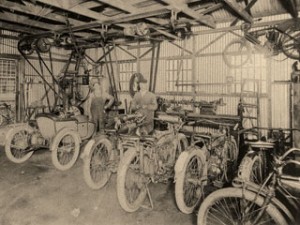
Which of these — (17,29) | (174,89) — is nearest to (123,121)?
(174,89)

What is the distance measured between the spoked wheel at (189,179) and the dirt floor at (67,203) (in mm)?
226

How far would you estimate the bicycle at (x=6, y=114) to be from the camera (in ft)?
31.1

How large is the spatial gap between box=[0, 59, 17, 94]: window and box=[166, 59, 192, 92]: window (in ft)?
19.5

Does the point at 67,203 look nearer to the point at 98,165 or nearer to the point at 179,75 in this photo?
the point at 98,165

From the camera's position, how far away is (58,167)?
5.62 meters

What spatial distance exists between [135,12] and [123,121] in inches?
116

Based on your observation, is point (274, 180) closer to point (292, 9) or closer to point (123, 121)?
point (123, 121)

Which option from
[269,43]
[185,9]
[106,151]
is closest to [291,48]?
[269,43]

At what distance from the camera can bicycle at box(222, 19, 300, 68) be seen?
245 inches

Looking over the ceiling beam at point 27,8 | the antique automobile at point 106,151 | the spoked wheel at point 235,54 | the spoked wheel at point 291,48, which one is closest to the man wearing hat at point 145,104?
the antique automobile at point 106,151

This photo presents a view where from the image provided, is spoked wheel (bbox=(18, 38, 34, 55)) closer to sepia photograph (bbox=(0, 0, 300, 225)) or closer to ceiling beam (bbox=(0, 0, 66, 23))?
sepia photograph (bbox=(0, 0, 300, 225))

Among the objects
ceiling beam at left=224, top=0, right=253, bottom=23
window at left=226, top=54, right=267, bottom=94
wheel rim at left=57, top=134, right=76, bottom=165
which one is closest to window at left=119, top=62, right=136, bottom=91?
window at left=226, top=54, right=267, bottom=94

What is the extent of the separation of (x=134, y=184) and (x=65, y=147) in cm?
257

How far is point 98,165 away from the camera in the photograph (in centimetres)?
457
